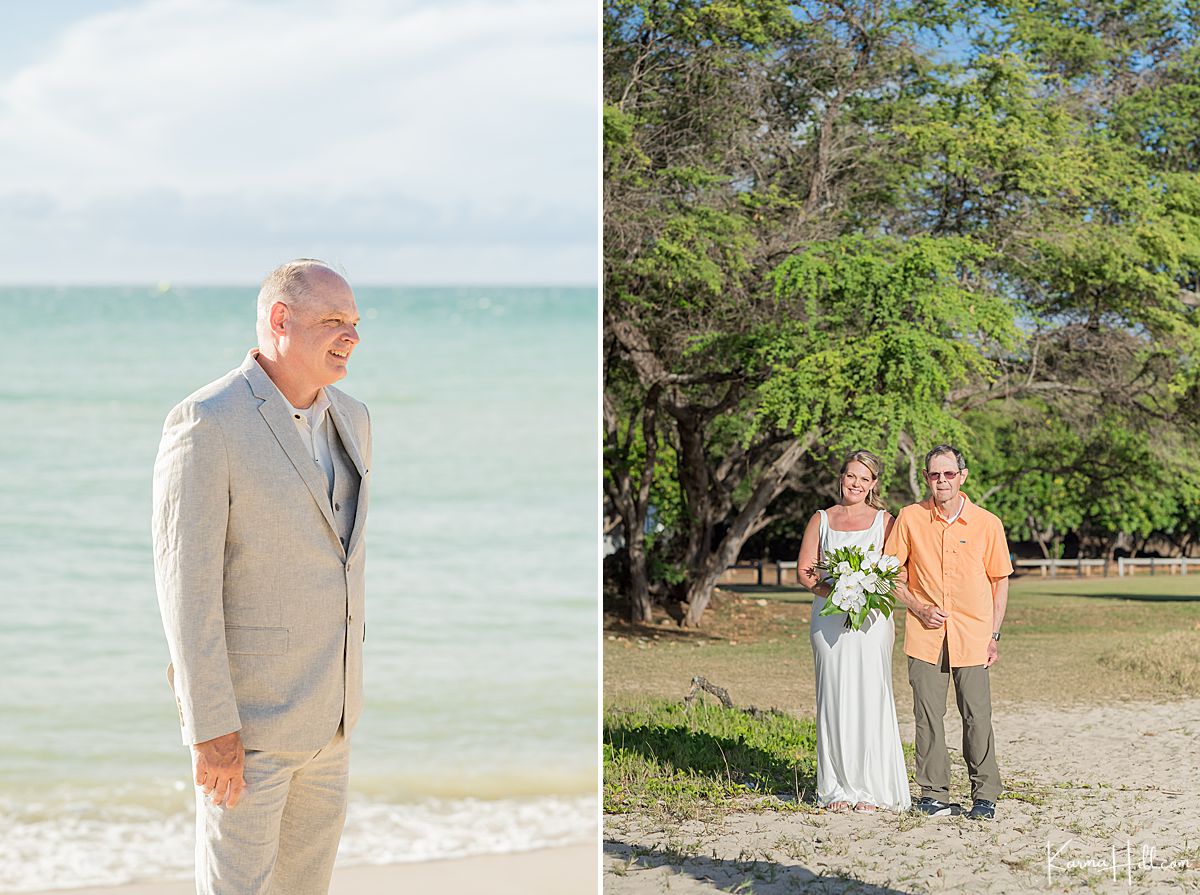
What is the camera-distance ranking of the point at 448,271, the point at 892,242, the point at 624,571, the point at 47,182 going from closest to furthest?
the point at 892,242
the point at 624,571
the point at 47,182
the point at 448,271

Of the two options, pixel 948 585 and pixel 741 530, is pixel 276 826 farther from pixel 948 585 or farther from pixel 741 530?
pixel 741 530

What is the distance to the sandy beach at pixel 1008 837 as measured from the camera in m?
4.02

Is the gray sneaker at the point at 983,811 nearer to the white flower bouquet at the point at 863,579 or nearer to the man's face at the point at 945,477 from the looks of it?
the white flower bouquet at the point at 863,579

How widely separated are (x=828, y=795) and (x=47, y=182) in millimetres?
14752

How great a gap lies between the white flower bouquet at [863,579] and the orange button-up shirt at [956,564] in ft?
0.16

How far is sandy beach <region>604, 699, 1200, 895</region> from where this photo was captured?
13.2 ft

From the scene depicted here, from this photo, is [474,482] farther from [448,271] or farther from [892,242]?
[892,242]

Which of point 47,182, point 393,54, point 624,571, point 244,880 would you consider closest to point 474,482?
point 393,54

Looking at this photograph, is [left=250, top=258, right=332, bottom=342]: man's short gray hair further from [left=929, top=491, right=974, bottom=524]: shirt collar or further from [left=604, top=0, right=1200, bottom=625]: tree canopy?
[left=604, top=0, right=1200, bottom=625]: tree canopy

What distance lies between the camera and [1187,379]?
15.9 ft

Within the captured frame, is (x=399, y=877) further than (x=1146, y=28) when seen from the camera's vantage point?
Yes

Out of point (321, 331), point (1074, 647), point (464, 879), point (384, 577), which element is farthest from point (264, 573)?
point (384, 577)

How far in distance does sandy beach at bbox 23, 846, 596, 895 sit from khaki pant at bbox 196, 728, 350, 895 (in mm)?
2949

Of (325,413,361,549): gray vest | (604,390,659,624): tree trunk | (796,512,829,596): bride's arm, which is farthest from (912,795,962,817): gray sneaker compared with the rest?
(325,413,361,549): gray vest
